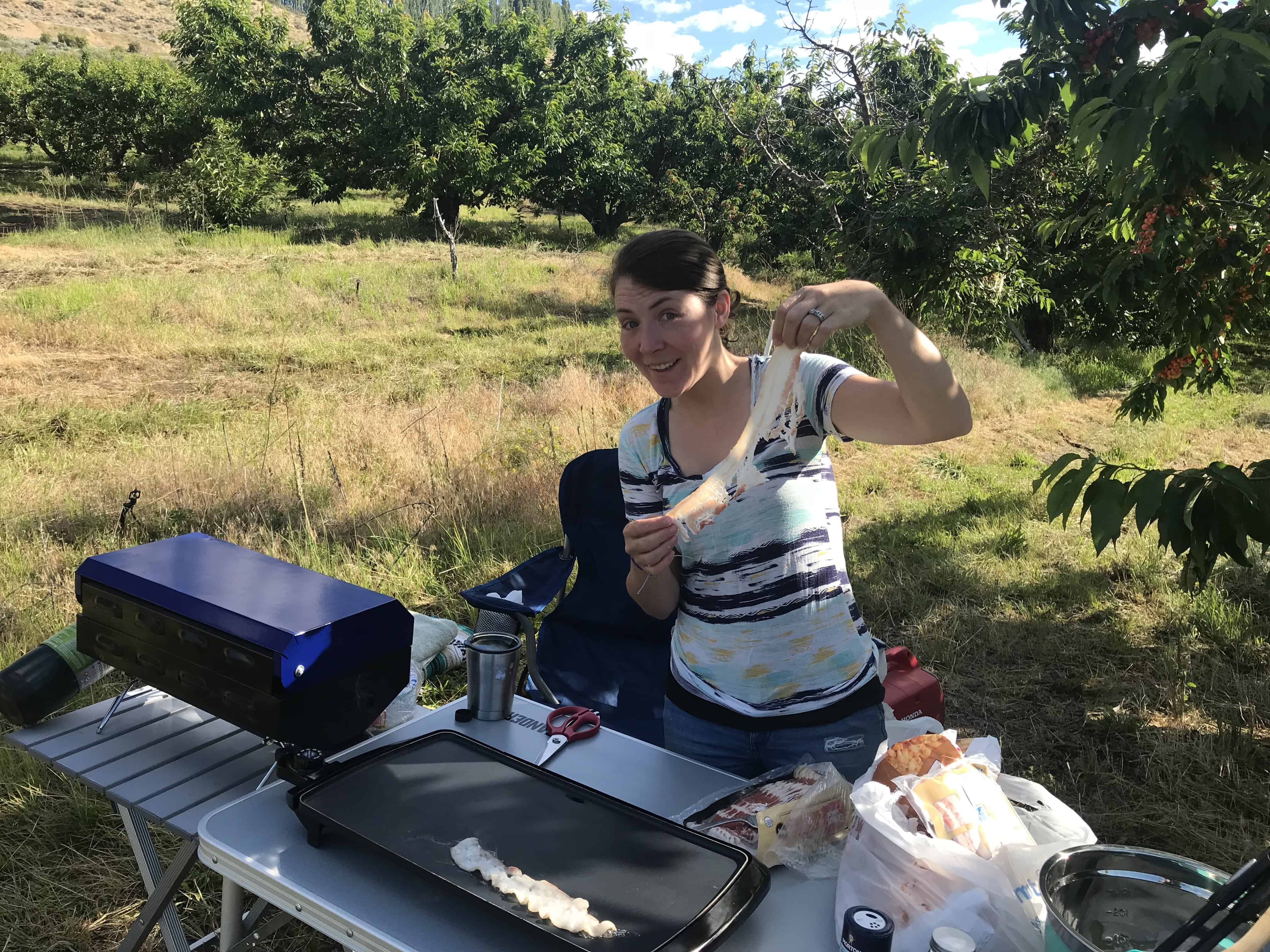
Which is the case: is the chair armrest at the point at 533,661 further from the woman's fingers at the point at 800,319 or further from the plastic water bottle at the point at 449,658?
the woman's fingers at the point at 800,319

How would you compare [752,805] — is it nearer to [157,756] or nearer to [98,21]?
[157,756]

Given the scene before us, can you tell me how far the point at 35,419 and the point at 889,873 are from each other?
792 cm

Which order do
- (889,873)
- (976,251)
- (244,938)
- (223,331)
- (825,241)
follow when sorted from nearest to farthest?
(889,873), (244,938), (976,251), (825,241), (223,331)

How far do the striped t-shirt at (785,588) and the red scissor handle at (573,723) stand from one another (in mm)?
253

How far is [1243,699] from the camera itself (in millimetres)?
3381

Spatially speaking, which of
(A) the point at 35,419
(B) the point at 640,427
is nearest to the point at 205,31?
(A) the point at 35,419

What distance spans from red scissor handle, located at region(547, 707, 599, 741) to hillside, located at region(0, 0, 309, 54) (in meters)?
62.0

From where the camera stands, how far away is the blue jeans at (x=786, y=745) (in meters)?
1.81

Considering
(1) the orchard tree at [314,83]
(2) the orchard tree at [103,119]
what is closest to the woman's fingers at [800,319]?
(1) the orchard tree at [314,83]

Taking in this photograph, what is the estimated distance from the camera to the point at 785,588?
1.80 m

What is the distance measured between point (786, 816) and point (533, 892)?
0.42 meters

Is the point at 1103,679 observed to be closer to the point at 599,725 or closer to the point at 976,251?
the point at 599,725

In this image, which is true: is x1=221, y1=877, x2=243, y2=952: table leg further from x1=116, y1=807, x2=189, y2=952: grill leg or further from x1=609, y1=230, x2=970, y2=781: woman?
x1=609, y1=230, x2=970, y2=781: woman

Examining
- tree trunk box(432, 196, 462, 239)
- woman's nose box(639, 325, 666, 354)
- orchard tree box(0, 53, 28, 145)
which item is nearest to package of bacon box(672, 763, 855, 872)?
woman's nose box(639, 325, 666, 354)
